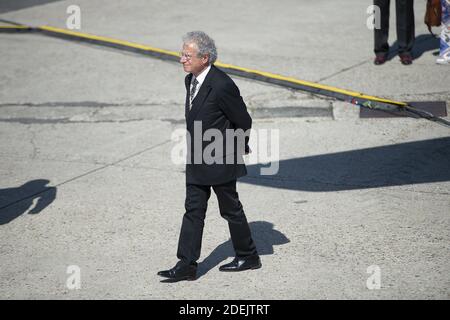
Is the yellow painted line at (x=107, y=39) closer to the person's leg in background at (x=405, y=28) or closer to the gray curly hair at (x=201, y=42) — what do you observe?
the person's leg in background at (x=405, y=28)

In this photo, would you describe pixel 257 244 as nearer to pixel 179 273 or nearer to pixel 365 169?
pixel 179 273

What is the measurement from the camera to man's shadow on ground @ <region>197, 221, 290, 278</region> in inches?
248

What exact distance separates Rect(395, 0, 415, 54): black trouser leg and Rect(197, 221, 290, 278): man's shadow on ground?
5.35m

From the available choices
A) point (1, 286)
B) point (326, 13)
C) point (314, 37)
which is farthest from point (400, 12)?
point (1, 286)

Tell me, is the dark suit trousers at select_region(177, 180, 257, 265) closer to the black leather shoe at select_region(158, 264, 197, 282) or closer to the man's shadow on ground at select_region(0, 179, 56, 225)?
the black leather shoe at select_region(158, 264, 197, 282)

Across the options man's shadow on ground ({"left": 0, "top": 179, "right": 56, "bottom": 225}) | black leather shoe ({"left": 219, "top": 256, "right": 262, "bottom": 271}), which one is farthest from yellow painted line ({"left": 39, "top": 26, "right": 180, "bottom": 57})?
black leather shoe ({"left": 219, "top": 256, "right": 262, "bottom": 271})

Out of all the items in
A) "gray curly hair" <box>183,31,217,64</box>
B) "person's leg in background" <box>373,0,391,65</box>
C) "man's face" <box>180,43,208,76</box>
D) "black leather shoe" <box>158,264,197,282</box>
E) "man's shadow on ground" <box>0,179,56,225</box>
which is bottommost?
"black leather shoe" <box>158,264,197,282</box>

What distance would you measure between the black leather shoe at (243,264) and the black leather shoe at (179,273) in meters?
0.31

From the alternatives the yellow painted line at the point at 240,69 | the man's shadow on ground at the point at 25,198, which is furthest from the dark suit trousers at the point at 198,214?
the yellow painted line at the point at 240,69

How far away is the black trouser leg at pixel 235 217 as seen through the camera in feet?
19.5

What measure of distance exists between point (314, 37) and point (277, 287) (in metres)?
8.17

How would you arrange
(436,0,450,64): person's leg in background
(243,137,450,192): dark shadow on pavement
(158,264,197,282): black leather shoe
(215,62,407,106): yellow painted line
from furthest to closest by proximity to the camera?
(436,0,450,64): person's leg in background, (215,62,407,106): yellow painted line, (243,137,450,192): dark shadow on pavement, (158,264,197,282): black leather shoe

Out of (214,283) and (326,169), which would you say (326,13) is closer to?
(326,169)

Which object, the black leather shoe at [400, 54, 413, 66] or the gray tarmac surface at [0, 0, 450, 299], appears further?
the black leather shoe at [400, 54, 413, 66]
